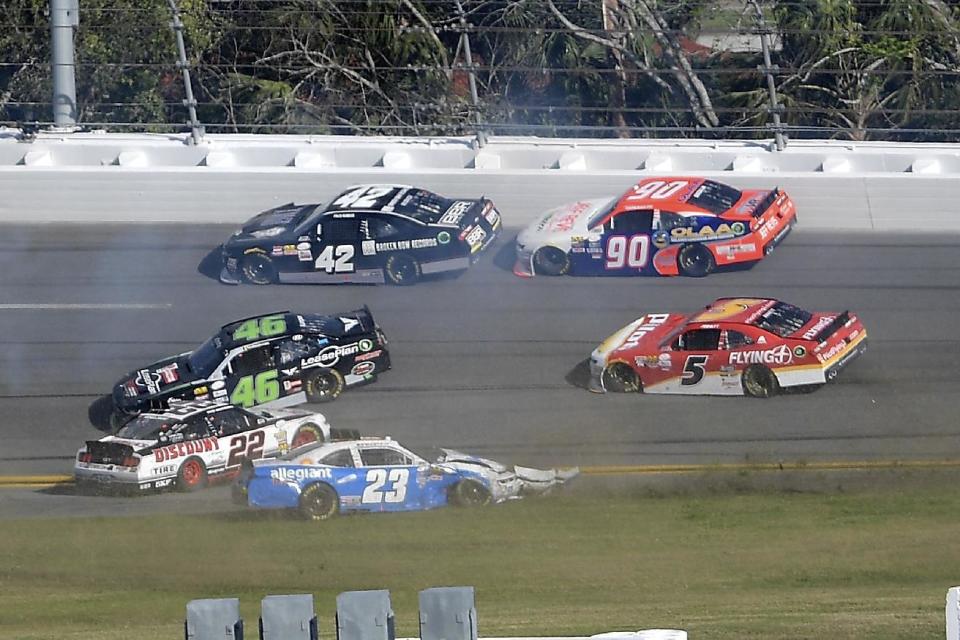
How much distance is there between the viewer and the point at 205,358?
50.4 ft

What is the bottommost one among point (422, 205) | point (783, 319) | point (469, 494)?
point (469, 494)

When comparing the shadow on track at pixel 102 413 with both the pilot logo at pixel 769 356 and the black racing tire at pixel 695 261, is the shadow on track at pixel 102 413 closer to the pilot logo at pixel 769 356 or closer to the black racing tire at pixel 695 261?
the pilot logo at pixel 769 356

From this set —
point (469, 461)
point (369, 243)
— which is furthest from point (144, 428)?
point (369, 243)

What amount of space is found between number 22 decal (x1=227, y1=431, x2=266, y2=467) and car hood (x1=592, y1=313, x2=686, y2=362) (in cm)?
340

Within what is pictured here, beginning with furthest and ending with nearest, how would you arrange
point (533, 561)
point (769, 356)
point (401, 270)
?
point (401, 270) < point (769, 356) < point (533, 561)

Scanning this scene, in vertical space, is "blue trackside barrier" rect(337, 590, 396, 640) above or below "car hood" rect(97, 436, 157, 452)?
above

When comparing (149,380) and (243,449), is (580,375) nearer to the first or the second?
(243,449)

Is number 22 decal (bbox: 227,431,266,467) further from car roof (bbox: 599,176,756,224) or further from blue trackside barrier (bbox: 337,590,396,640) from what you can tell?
blue trackside barrier (bbox: 337,590,396,640)

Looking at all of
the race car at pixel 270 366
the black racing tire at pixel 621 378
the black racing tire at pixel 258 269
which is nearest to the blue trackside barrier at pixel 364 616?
the race car at pixel 270 366

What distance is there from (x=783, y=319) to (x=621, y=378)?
5.40 feet

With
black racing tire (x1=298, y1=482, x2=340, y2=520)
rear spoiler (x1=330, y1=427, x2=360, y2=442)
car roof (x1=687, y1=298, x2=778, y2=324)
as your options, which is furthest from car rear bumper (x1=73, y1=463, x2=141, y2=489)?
car roof (x1=687, y1=298, x2=778, y2=324)

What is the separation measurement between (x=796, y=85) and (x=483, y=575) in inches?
401

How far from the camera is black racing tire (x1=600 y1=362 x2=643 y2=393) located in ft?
49.7

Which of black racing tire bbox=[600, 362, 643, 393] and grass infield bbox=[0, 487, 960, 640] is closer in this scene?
grass infield bbox=[0, 487, 960, 640]
